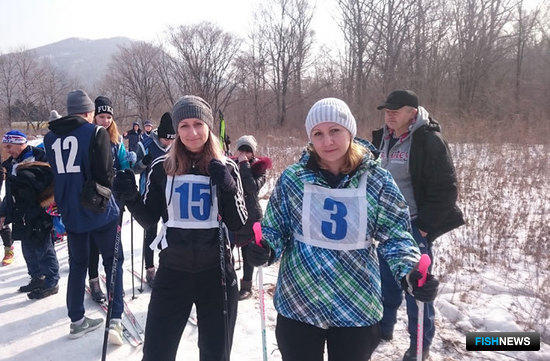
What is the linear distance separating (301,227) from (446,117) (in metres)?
16.1

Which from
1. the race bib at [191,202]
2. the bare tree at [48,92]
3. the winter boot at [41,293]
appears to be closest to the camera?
the race bib at [191,202]

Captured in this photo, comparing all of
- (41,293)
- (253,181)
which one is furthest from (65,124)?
(41,293)

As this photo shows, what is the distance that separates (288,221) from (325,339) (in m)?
0.65

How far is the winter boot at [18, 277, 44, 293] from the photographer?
4305 mm

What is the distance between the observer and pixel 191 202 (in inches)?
89.3

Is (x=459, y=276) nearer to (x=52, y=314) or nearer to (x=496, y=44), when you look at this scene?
(x=52, y=314)

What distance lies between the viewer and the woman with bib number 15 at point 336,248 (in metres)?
1.76

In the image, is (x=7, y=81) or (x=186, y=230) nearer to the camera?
→ (x=186, y=230)

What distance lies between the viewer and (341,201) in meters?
1.81

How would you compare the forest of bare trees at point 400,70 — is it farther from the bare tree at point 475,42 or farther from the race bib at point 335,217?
the race bib at point 335,217

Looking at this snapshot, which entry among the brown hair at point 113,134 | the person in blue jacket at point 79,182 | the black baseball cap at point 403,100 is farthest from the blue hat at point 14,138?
the black baseball cap at point 403,100

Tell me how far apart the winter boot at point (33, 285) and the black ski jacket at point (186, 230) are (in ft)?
9.91

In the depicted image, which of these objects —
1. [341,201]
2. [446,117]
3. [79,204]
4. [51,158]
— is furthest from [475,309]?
[446,117]

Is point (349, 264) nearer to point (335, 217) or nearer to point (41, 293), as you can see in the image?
point (335, 217)
